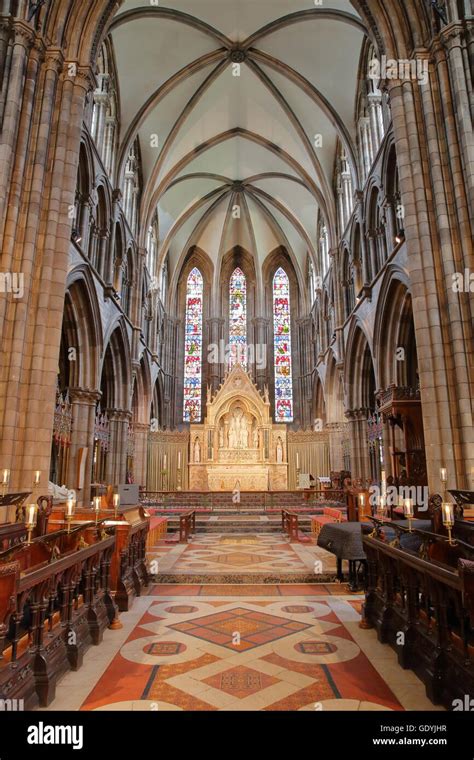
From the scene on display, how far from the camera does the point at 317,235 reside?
25000 millimetres

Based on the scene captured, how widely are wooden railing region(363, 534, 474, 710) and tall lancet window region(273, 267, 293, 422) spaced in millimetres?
22841

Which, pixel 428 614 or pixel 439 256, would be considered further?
pixel 439 256

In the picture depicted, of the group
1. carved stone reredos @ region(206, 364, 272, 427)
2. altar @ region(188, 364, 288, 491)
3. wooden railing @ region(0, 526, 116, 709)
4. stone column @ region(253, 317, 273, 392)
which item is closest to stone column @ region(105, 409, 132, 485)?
altar @ region(188, 364, 288, 491)

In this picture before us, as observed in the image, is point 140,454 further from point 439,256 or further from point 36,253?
point 439,256

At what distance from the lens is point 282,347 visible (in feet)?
94.9

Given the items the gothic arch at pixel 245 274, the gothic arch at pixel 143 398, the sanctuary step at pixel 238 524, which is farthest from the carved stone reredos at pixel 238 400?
the sanctuary step at pixel 238 524

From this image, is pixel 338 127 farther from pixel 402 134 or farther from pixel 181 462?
pixel 181 462

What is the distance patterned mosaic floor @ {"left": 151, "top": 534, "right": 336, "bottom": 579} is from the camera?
24.3ft

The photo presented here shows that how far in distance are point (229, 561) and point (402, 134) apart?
940 cm

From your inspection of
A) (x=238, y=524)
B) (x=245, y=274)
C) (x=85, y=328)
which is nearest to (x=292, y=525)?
(x=238, y=524)

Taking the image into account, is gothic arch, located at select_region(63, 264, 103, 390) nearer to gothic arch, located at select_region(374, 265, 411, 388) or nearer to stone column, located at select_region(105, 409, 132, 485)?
stone column, located at select_region(105, 409, 132, 485)

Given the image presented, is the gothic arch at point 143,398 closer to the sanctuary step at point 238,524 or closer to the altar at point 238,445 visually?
the altar at point 238,445

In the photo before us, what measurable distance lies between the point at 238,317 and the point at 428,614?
26569mm

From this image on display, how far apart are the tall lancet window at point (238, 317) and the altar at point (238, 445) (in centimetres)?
484
